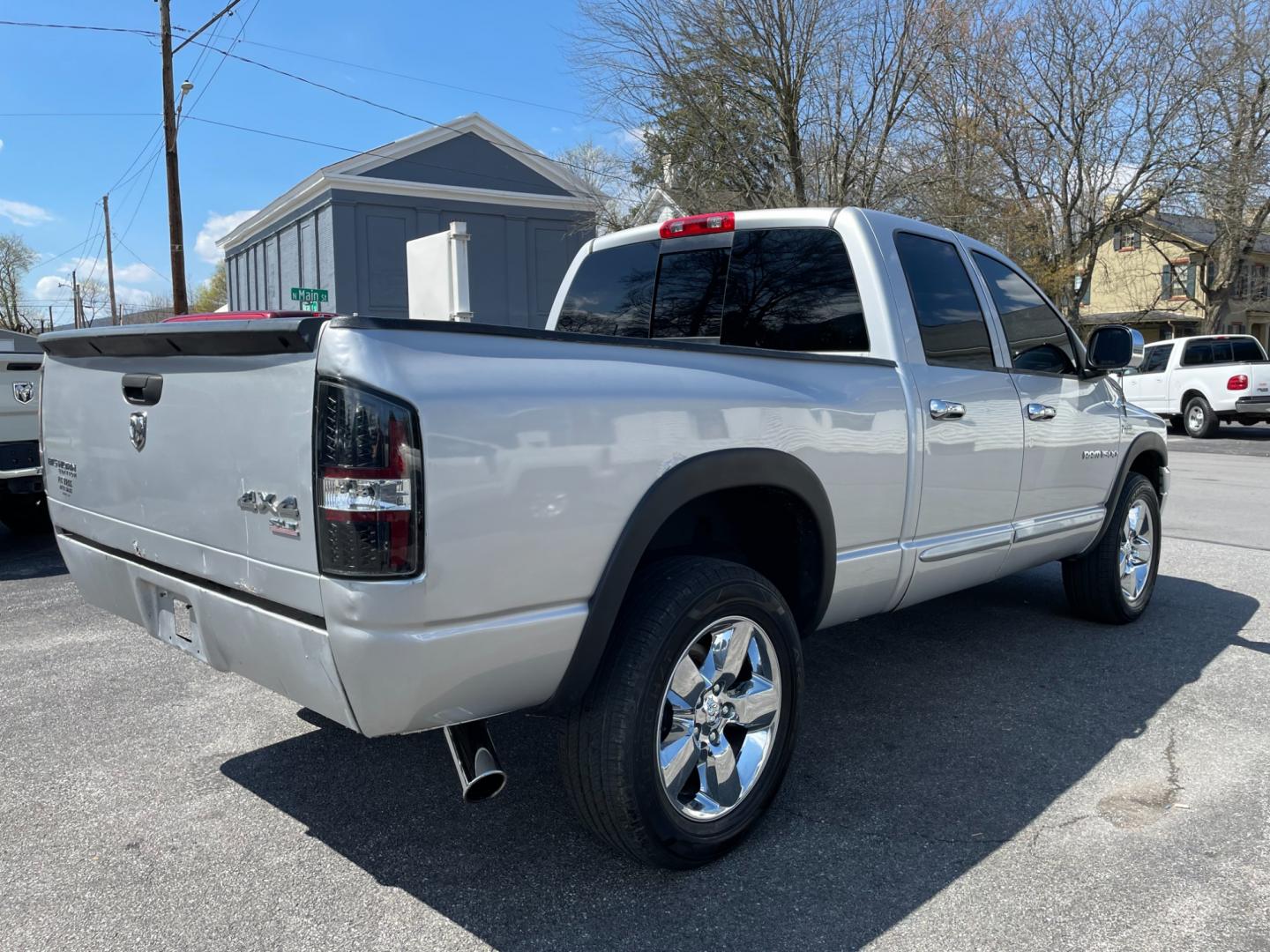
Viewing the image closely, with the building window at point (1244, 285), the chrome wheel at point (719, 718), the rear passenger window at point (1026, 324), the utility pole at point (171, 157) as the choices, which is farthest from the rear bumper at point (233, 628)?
the building window at point (1244, 285)

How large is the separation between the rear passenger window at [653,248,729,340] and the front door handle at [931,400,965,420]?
3.09 ft

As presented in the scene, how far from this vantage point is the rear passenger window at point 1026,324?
4273 mm

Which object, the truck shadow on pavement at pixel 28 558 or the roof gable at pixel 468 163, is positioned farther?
the roof gable at pixel 468 163

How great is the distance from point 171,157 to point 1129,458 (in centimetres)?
1945

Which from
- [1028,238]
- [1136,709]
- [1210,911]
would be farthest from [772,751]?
[1028,238]

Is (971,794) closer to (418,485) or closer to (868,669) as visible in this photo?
(868,669)

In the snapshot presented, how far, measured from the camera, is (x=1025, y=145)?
917 inches

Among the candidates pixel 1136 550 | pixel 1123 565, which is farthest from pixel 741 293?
pixel 1136 550

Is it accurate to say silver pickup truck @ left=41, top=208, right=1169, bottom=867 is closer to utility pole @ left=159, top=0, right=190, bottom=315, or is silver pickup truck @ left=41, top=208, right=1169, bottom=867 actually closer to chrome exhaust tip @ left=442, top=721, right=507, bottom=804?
chrome exhaust tip @ left=442, top=721, right=507, bottom=804

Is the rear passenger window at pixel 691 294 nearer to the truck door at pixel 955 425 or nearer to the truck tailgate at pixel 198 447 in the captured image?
the truck door at pixel 955 425

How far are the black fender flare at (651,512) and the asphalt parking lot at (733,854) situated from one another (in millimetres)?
651

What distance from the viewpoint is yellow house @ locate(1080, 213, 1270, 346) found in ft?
99.2

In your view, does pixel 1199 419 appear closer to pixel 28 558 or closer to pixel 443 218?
pixel 28 558

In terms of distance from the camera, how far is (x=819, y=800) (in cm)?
324
